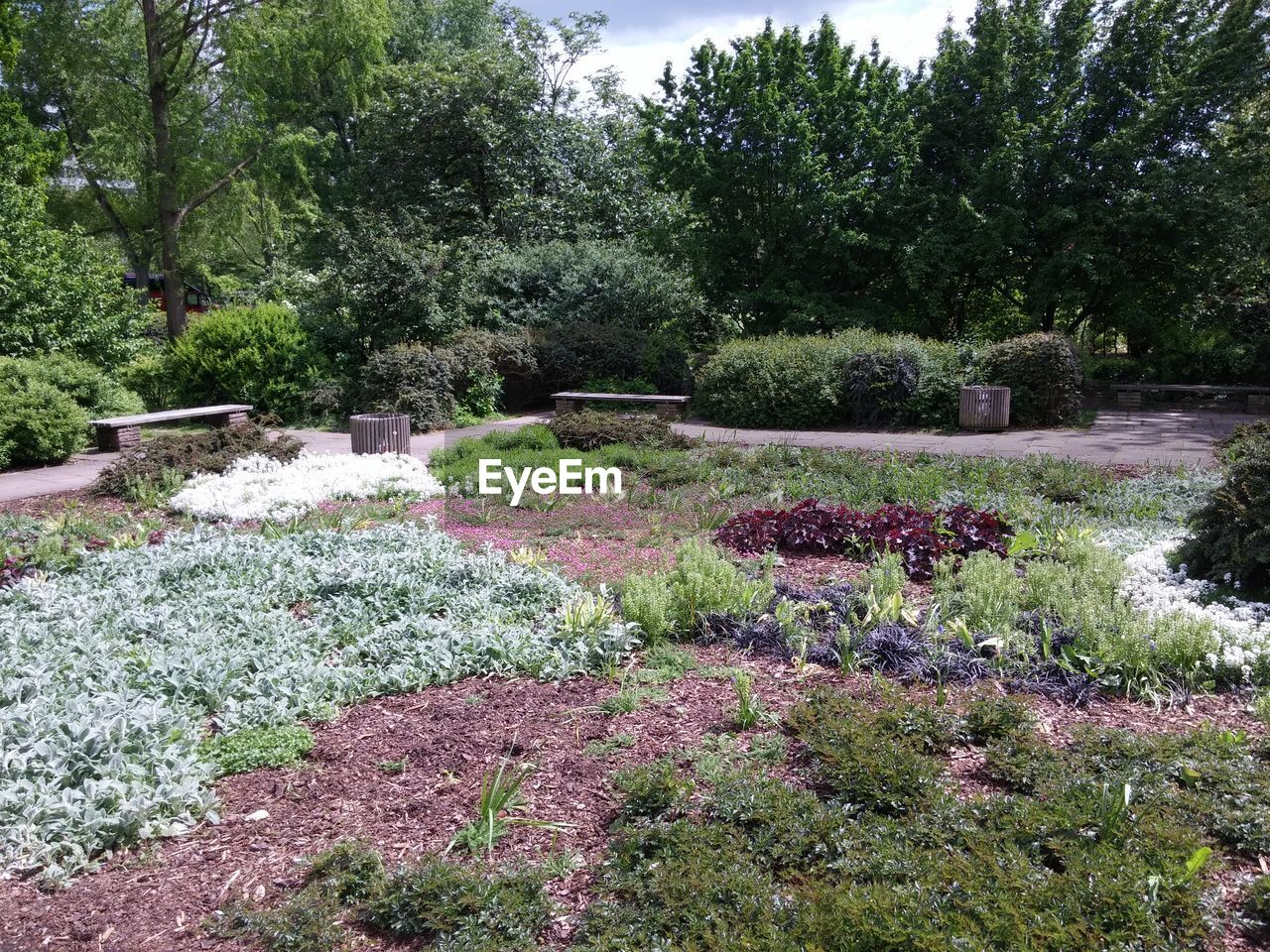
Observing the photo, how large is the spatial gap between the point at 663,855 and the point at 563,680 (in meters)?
Result: 1.59

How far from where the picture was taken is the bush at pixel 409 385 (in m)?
13.7

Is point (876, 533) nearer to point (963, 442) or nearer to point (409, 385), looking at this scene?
point (963, 442)

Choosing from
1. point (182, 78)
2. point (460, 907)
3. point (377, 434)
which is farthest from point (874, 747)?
point (182, 78)

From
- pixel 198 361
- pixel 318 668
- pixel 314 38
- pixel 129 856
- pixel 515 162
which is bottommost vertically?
pixel 129 856

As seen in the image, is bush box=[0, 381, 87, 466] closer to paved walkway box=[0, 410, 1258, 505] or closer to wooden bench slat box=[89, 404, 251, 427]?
paved walkway box=[0, 410, 1258, 505]

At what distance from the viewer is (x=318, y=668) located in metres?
4.01

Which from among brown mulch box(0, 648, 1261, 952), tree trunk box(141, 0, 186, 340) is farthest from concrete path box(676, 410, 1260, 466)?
tree trunk box(141, 0, 186, 340)

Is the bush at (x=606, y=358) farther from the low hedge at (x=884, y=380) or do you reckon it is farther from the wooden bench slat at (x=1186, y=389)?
the wooden bench slat at (x=1186, y=389)

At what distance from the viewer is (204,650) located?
163 inches

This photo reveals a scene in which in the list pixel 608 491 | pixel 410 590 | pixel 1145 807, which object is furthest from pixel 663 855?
pixel 608 491

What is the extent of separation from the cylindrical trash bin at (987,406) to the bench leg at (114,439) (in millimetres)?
11809

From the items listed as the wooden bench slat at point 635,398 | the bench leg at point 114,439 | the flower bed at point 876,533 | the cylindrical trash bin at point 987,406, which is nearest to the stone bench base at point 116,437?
the bench leg at point 114,439

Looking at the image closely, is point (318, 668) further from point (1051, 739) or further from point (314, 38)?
point (314, 38)

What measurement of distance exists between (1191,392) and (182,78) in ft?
75.7
